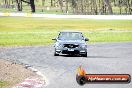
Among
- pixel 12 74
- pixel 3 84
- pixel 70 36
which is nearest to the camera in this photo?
pixel 3 84

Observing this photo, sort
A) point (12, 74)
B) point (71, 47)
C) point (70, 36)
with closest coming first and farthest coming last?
1. point (12, 74)
2. point (71, 47)
3. point (70, 36)

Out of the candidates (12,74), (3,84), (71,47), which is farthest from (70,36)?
(3,84)

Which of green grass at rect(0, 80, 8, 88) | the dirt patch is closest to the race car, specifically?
the dirt patch

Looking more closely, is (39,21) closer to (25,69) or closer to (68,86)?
(25,69)

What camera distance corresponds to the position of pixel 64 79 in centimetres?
1708

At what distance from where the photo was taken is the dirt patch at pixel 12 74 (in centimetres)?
1607

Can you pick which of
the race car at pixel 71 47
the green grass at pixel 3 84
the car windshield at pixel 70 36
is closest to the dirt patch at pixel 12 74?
the green grass at pixel 3 84

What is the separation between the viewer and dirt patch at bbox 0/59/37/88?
52.7ft

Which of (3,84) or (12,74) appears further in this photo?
(12,74)

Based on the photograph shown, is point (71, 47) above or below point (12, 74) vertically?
below

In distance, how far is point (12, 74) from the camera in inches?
730

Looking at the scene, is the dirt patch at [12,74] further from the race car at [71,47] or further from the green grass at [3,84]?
the race car at [71,47]

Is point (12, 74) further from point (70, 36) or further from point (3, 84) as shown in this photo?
point (70, 36)

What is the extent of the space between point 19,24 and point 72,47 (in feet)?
168
